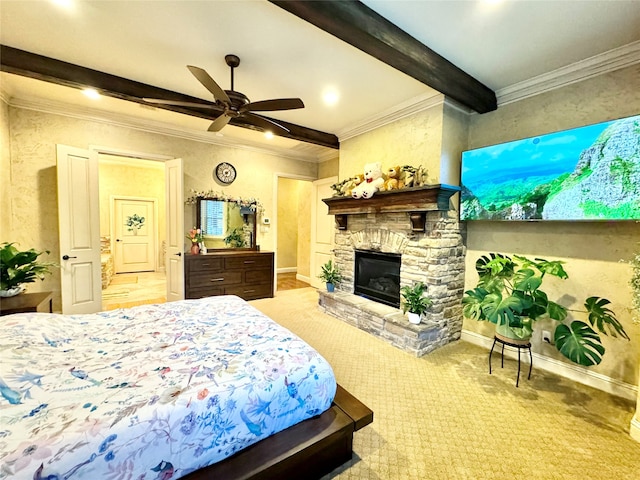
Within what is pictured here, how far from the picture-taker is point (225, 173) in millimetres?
4625

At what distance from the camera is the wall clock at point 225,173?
4559 mm

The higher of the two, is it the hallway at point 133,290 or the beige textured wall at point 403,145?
the beige textured wall at point 403,145

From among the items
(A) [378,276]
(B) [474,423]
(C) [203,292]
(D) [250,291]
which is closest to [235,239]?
(D) [250,291]

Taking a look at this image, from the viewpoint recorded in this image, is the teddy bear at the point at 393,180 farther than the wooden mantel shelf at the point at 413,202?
Yes

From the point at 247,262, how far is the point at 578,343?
407cm

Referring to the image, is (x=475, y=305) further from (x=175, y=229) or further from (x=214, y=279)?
(x=175, y=229)

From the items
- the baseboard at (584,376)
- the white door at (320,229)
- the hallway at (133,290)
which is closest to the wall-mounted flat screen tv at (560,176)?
the baseboard at (584,376)

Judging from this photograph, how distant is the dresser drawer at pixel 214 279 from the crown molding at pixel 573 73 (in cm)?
423

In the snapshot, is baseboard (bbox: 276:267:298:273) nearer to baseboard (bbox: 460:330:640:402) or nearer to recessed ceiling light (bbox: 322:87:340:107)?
recessed ceiling light (bbox: 322:87:340:107)

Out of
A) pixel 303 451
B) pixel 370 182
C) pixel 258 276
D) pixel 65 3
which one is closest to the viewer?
pixel 303 451

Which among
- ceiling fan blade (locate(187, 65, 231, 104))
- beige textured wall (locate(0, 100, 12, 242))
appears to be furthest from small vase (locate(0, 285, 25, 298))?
ceiling fan blade (locate(187, 65, 231, 104))

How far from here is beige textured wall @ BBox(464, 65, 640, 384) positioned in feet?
7.14

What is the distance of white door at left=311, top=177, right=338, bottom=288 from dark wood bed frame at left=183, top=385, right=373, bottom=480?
3727 mm

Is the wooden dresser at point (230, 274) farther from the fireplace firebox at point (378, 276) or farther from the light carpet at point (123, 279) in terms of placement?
the light carpet at point (123, 279)
